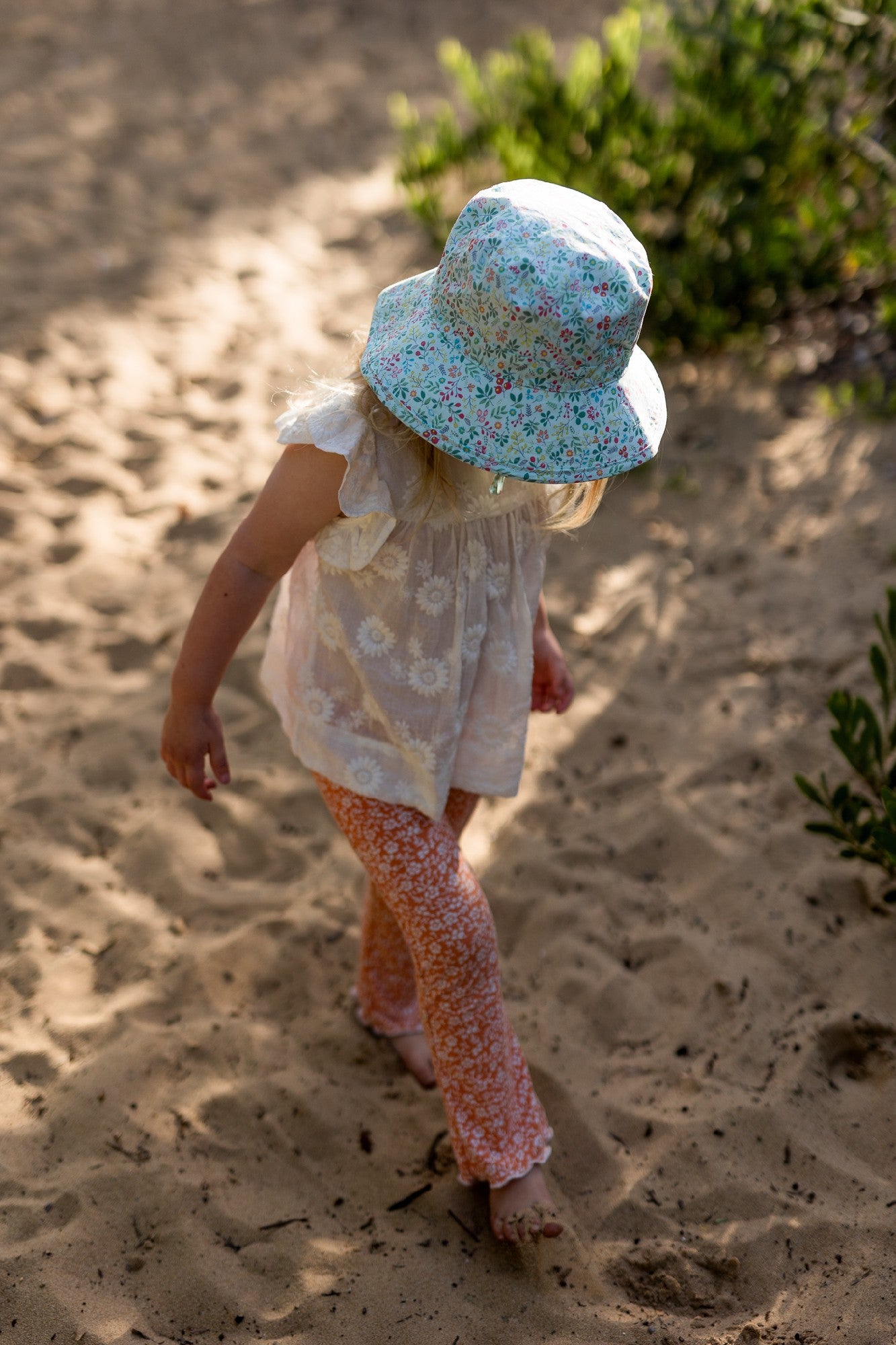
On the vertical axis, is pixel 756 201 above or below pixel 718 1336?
above

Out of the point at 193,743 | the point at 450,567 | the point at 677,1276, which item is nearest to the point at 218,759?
the point at 193,743

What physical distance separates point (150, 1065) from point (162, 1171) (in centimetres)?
22

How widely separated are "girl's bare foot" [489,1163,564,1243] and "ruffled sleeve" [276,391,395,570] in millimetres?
1093

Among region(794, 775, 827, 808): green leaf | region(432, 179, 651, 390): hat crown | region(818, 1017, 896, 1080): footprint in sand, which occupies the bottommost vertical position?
region(818, 1017, 896, 1080): footprint in sand

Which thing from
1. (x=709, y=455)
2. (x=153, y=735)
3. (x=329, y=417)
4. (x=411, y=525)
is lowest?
(x=153, y=735)

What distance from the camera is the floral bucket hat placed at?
1.39 meters

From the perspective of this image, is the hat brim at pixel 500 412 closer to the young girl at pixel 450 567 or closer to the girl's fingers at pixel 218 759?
the young girl at pixel 450 567

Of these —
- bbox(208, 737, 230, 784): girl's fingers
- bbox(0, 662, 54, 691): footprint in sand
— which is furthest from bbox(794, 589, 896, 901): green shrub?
bbox(0, 662, 54, 691): footprint in sand

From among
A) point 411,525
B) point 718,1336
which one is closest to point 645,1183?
point 718,1336

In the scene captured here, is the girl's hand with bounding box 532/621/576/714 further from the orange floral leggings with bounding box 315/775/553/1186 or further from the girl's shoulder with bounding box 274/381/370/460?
the girl's shoulder with bounding box 274/381/370/460

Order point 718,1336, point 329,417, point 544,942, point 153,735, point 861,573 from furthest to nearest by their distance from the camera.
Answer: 1. point 861,573
2. point 153,735
3. point 544,942
4. point 718,1336
5. point 329,417

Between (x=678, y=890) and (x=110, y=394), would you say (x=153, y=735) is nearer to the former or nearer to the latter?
(x=678, y=890)

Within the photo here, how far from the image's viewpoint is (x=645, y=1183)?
2016 mm

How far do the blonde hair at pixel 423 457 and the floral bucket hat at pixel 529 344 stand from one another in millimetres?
62
